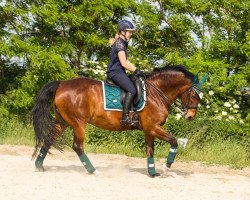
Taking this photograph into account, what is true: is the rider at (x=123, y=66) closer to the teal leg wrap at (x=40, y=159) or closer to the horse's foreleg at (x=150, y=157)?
the horse's foreleg at (x=150, y=157)

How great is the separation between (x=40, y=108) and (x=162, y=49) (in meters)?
10.9

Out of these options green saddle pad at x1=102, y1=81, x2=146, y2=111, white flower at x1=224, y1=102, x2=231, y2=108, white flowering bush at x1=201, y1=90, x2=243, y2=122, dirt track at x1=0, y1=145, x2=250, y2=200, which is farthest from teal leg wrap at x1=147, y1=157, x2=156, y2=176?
white flower at x1=224, y1=102, x2=231, y2=108

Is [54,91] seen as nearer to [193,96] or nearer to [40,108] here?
[40,108]

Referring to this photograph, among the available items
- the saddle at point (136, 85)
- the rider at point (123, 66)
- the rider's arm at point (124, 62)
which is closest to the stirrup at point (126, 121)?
the rider at point (123, 66)

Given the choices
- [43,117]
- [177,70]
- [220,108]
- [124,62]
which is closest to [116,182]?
[43,117]

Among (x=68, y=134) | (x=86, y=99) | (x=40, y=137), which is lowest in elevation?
(x=68, y=134)

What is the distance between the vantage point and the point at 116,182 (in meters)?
9.75

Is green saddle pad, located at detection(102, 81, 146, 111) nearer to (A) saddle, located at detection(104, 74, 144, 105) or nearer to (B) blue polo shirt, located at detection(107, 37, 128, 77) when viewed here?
(A) saddle, located at detection(104, 74, 144, 105)

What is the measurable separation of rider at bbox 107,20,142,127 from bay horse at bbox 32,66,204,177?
31cm

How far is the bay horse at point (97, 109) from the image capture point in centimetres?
1074

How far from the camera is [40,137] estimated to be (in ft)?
35.5

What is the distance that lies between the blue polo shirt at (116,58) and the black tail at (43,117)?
113cm

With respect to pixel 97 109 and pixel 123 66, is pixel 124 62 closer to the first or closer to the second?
pixel 123 66

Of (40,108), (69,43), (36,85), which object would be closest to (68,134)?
(36,85)
